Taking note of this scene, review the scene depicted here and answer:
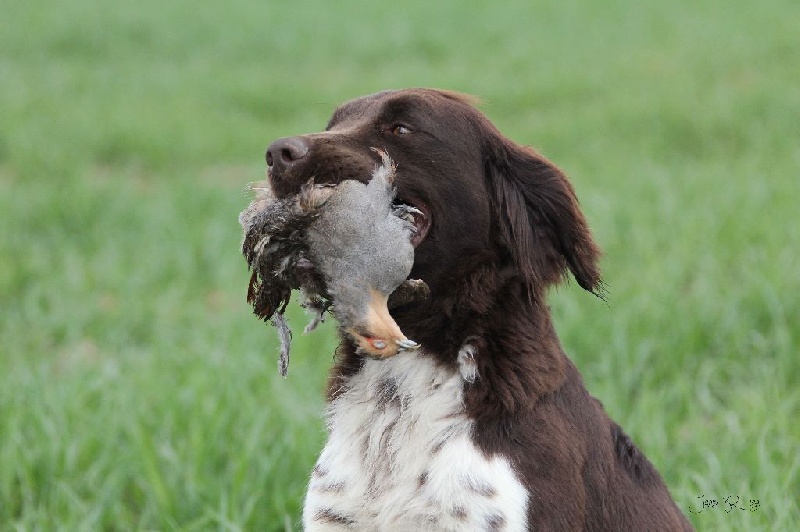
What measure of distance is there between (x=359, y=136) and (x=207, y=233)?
16.8 ft

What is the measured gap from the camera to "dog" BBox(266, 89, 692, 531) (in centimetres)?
234

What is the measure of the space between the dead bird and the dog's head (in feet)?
0.44

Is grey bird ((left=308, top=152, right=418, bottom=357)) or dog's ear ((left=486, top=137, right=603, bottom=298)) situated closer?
grey bird ((left=308, top=152, right=418, bottom=357))

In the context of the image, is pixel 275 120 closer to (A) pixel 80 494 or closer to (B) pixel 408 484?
(A) pixel 80 494

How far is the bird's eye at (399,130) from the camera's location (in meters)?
2.53

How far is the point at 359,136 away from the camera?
2496 mm

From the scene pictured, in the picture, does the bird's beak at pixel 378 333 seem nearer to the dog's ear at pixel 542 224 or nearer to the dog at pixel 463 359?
the dog at pixel 463 359

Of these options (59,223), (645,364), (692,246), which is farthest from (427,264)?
(59,223)

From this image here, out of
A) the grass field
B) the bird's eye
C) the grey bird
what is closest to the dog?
the bird's eye

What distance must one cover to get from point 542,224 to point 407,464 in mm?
674

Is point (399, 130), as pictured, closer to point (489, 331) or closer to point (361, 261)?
point (361, 261)

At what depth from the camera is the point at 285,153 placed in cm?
231

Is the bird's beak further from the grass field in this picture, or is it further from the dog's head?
the grass field

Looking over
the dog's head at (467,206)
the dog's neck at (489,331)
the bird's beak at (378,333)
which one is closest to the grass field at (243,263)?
the dog's head at (467,206)
